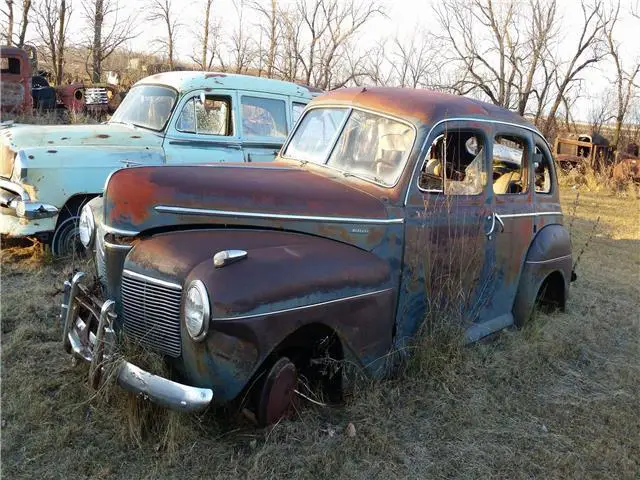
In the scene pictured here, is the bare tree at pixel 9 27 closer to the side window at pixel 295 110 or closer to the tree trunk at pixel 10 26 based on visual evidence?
the tree trunk at pixel 10 26

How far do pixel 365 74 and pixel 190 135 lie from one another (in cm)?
1638

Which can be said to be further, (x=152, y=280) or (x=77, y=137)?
(x=77, y=137)

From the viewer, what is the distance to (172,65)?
73.9 ft

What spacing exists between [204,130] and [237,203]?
3.57 meters

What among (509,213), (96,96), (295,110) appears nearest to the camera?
(509,213)

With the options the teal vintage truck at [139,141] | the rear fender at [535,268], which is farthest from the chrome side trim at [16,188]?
the rear fender at [535,268]

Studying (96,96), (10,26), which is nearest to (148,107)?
(96,96)

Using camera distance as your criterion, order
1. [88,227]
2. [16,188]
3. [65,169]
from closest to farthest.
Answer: [88,227], [16,188], [65,169]

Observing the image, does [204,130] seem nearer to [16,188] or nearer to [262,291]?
[16,188]

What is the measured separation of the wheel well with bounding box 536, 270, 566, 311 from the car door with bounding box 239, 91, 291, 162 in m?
3.29

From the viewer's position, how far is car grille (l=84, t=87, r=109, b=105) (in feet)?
46.1

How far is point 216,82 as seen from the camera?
21.2ft

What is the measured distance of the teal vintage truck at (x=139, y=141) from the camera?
5.50 m

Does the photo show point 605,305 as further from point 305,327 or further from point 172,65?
point 172,65
